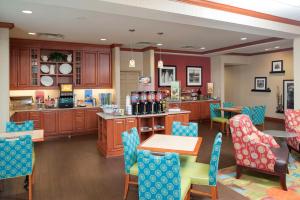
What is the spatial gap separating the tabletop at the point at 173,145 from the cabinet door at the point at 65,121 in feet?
14.0

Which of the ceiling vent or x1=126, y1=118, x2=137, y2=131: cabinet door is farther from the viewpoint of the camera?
the ceiling vent

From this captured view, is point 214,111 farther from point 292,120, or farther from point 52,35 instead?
point 52,35

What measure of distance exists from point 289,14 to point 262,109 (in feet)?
9.56

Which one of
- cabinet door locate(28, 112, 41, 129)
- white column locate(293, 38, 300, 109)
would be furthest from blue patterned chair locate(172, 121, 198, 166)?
cabinet door locate(28, 112, 41, 129)

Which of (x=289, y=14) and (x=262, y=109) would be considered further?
(x=262, y=109)

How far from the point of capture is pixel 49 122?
6445 mm

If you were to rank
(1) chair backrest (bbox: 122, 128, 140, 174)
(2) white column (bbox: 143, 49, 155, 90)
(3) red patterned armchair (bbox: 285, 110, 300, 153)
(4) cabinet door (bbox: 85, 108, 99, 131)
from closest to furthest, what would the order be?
(1) chair backrest (bbox: 122, 128, 140, 174)
(3) red patterned armchair (bbox: 285, 110, 300, 153)
(4) cabinet door (bbox: 85, 108, 99, 131)
(2) white column (bbox: 143, 49, 155, 90)

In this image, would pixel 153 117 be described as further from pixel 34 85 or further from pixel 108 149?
pixel 34 85

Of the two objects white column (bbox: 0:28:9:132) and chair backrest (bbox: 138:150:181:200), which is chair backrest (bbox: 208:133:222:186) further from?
white column (bbox: 0:28:9:132)

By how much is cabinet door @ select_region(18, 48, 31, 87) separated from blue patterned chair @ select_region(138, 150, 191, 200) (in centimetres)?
576

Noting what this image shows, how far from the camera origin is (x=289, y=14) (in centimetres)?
448

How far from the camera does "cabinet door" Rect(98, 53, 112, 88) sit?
7.48 metres

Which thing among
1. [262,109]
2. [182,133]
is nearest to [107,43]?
[182,133]

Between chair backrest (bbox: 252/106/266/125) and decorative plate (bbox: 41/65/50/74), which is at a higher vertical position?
decorative plate (bbox: 41/65/50/74)
